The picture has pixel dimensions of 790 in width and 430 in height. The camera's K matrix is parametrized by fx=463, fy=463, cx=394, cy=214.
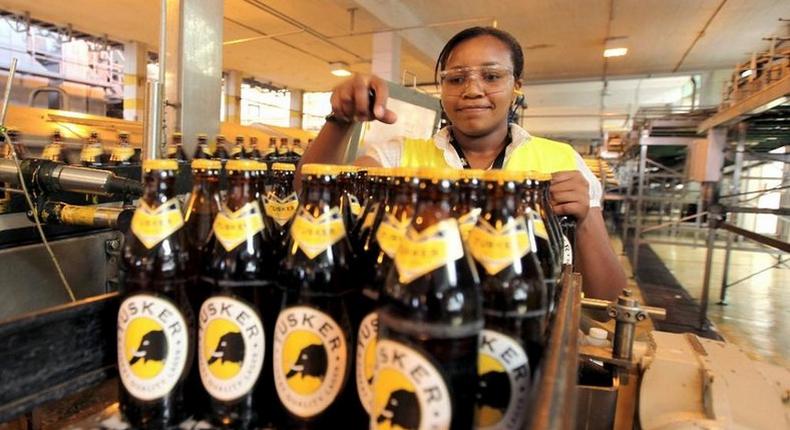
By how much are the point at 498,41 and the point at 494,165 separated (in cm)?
41

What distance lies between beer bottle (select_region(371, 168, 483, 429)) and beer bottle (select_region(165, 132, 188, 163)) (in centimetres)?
243

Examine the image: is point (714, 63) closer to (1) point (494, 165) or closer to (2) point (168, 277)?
(1) point (494, 165)

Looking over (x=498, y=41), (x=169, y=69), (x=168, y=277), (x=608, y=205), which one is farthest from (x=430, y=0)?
(x=608, y=205)

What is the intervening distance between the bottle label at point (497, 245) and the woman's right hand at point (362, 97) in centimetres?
46

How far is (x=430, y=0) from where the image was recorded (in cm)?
625

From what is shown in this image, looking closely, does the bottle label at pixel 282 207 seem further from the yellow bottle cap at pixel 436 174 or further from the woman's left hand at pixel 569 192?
the woman's left hand at pixel 569 192

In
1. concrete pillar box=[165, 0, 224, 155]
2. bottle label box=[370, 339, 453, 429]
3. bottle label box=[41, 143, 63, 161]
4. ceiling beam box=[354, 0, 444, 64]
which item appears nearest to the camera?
bottle label box=[370, 339, 453, 429]

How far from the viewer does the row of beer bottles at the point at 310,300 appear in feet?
1.74

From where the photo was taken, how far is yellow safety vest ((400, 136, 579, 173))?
158 cm

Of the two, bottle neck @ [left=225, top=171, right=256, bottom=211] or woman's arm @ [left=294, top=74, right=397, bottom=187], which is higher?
woman's arm @ [left=294, top=74, right=397, bottom=187]

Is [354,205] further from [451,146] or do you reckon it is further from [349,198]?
[451,146]

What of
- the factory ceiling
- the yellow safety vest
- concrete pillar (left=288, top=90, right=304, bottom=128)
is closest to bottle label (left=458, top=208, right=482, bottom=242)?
the yellow safety vest

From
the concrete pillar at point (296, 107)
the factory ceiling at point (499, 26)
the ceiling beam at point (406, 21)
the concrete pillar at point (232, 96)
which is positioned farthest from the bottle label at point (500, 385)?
the concrete pillar at point (296, 107)

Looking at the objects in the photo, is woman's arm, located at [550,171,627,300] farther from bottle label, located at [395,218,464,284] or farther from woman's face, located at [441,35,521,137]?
bottle label, located at [395,218,464,284]
